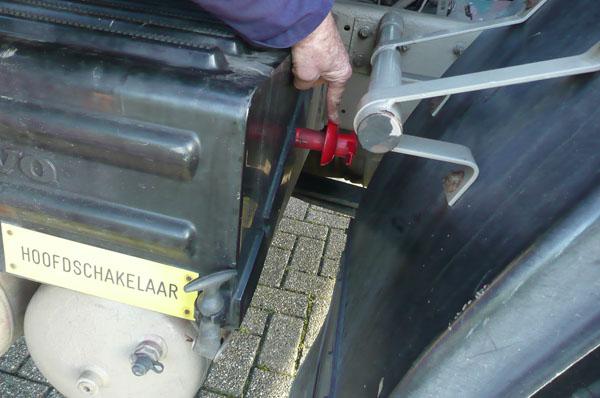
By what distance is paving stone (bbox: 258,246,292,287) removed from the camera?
2.21m

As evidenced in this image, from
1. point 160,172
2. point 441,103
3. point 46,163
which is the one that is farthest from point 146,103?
point 441,103

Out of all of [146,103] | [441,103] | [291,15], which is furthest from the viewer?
[441,103]

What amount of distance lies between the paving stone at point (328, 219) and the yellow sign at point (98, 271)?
1.71 metres

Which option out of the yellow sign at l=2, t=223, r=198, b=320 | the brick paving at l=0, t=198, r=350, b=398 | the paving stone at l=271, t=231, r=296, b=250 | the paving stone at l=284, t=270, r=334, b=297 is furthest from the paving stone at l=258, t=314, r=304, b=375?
the yellow sign at l=2, t=223, r=198, b=320

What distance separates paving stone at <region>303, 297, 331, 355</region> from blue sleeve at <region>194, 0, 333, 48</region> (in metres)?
1.31

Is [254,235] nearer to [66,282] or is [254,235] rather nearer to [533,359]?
[66,282]

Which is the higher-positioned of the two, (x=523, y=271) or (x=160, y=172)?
(x=523, y=271)

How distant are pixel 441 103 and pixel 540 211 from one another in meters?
0.56

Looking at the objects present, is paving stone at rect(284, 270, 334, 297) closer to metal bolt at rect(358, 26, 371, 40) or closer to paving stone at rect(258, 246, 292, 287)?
paving stone at rect(258, 246, 292, 287)

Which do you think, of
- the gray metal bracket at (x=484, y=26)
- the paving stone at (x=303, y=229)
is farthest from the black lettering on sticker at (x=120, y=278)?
the paving stone at (x=303, y=229)

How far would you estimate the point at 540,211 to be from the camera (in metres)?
0.59

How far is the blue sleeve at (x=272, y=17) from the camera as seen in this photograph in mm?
780

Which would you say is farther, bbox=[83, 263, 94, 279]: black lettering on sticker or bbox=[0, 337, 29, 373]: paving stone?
bbox=[0, 337, 29, 373]: paving stone

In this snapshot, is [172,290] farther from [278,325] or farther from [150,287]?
[278,325]
